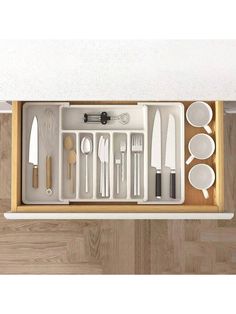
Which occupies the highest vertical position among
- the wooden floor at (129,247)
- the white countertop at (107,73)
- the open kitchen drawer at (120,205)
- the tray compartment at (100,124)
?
the white countertop at (107,73)

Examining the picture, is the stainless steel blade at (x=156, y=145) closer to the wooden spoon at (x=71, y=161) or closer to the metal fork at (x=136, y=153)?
the metal fork at (x=136, y=153)

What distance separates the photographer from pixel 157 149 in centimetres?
194

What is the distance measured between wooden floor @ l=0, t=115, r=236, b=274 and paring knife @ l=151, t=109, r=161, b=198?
0.37 meters

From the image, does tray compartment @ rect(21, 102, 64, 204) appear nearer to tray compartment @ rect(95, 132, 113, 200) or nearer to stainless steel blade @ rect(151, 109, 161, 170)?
tray compartment @ rect(95, 132, 113, 200)

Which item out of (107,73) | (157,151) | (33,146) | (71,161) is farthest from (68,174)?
(107,73)

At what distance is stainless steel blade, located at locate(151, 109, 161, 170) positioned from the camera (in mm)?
1939

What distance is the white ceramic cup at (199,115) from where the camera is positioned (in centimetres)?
193

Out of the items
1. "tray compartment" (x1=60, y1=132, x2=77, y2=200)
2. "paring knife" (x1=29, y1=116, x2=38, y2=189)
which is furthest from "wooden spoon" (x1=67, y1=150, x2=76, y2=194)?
"paring knife" (x1=29, y1=116, x2=38, y2=189)

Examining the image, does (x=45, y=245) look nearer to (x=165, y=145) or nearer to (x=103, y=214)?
(x=103, y=214)

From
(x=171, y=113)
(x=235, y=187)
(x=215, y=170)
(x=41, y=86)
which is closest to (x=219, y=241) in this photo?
(x=235, y=187)

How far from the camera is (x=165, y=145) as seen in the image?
1966 millimetres

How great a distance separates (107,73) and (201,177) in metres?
0.51

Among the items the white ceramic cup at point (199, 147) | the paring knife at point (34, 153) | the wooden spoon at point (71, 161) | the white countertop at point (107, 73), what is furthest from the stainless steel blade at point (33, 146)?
the white ceramic cup at point (199, 147)

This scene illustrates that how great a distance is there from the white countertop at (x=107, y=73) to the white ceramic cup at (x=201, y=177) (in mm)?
313
